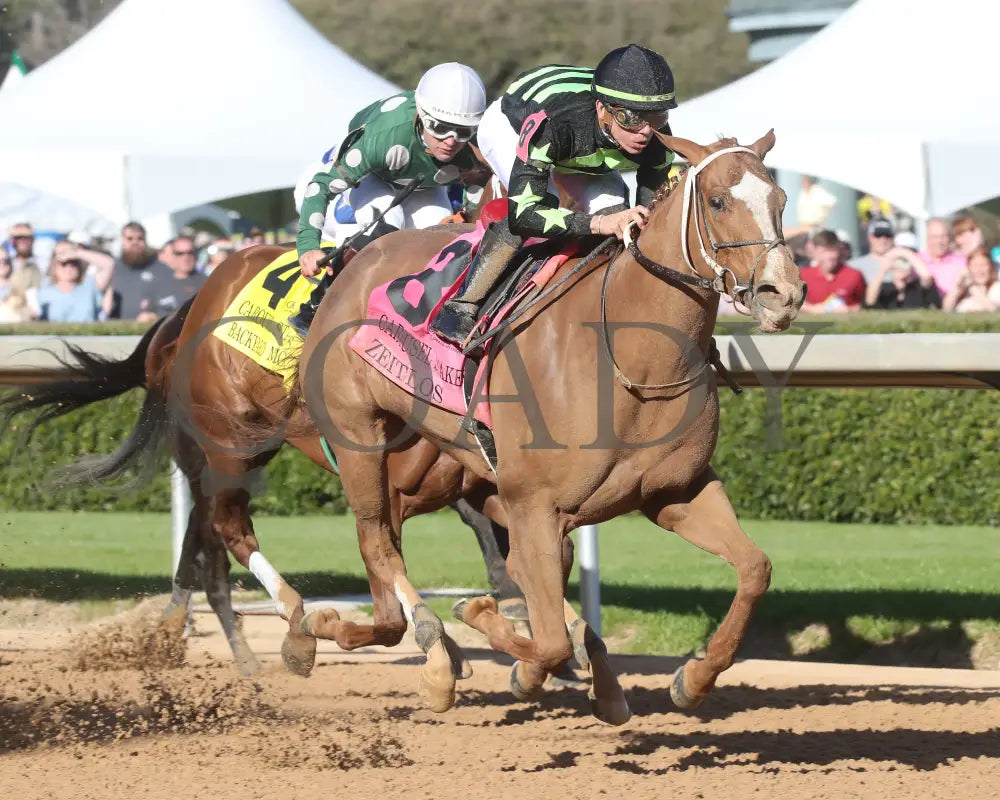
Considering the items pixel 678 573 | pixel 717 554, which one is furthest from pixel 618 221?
pixel 678 573

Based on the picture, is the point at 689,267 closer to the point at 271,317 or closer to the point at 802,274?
the point at 271,317

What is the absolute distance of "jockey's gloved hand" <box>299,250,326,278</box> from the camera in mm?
6066

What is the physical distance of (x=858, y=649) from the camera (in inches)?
277

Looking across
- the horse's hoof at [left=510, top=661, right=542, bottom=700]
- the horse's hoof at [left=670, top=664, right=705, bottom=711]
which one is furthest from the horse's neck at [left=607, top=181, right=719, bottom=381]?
the horse's hoof at [left=510, top=661, right=542, bottom=700]

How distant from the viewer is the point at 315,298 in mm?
6129

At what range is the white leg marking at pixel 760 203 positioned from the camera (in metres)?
3.90

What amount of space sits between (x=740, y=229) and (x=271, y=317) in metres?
2.76

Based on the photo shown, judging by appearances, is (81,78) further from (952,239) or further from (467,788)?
(467,788)

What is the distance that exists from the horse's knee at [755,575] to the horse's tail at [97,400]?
10.8ft

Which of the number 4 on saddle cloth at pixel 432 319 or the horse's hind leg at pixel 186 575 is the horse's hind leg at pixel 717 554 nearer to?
the number 4 on saddle cloth at pixel 432 319

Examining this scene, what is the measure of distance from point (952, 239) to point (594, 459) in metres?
7.22

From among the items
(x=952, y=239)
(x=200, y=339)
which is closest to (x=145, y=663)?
(x=200, y=339)

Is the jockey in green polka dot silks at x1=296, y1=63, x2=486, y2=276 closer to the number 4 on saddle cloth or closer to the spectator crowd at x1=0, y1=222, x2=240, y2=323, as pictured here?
the number 4 on saddle cloth

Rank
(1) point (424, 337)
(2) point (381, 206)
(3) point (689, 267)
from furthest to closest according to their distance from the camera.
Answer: (2) point (381, 206) → (1) point (424, 337) → (3) point (689, 267)
